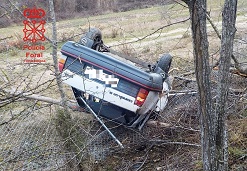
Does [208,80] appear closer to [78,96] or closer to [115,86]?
[115,86]

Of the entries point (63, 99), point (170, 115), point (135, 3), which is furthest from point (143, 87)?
point (135, 3)

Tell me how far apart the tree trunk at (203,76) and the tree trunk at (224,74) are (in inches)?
2.3

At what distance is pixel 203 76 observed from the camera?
2078 millimetres

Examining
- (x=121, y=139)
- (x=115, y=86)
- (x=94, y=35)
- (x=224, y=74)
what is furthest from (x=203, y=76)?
(x=94, y=35)

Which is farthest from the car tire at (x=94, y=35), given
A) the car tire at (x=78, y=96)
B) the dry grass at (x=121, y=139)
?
the dry grass at (x=121, y=139)

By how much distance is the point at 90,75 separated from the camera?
4121mm

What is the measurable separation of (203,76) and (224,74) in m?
0.23

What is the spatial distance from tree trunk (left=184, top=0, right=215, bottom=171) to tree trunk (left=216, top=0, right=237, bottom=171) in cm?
6

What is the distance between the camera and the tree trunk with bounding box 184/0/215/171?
195 cm

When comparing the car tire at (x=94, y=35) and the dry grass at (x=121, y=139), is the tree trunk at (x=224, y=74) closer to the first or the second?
the dry grass at (x=121, y=139)

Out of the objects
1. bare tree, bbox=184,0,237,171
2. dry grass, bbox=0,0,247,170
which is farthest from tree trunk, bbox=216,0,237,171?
dry grass, bbox=0,0,247,170

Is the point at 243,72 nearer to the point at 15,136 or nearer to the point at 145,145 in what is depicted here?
the point at 145,145

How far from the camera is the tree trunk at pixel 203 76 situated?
1951 mm

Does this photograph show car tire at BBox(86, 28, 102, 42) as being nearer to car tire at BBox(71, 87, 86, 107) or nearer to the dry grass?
car tire at BBox(71, 87, 86, 107)
